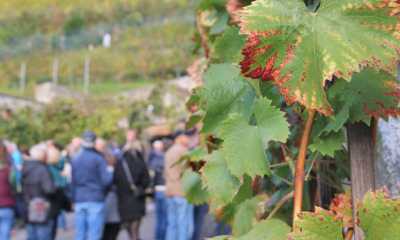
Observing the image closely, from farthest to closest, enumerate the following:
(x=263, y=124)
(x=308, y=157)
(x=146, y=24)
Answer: (x=146, y=24), (x=308, y=157), (x=263, y=124)

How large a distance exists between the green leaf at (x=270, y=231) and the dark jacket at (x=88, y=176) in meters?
7.09

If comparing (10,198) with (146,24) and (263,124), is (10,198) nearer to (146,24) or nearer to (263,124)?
(263,124)

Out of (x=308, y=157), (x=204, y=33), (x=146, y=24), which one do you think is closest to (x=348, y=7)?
(x=308, y=157)

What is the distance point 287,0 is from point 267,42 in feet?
0.24

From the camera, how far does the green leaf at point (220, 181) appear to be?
132cm

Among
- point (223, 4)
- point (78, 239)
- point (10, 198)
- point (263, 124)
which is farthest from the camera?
point (78, 239)

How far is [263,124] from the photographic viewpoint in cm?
118

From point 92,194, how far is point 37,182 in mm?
626

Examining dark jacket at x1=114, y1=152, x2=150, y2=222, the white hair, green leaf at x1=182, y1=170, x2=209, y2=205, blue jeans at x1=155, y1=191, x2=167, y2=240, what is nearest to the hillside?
blue jeans at x1=155, y1=191, x2=167, y2=240

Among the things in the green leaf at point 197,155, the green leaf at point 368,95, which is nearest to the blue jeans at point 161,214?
the green leaf at point 197,155

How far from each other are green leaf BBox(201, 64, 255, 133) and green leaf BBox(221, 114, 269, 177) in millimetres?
125

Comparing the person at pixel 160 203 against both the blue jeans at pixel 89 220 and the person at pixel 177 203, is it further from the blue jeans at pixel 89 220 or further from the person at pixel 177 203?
the blue jeans at pixel 89 220

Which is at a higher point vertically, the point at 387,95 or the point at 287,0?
the point at 287,0

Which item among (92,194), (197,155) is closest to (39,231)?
(92,194)
